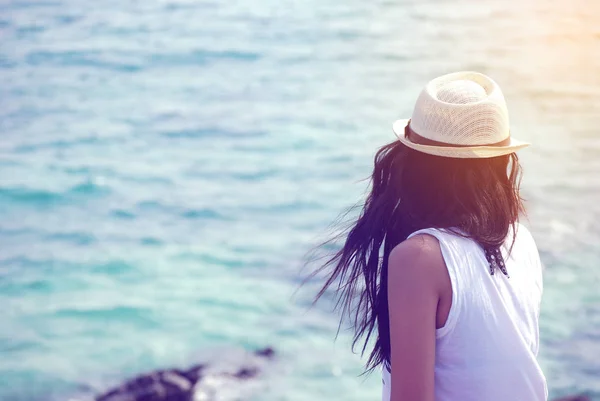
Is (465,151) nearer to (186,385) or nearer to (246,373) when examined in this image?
(186,385)

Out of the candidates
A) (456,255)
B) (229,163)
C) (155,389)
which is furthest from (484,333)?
(229,163)

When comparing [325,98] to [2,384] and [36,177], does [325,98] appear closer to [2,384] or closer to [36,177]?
[36,177]

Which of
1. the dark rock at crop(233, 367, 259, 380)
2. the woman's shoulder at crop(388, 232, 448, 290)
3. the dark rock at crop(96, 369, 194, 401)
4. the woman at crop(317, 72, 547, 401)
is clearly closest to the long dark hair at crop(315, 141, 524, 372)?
the woman at crop(317, 72, 547, 401)

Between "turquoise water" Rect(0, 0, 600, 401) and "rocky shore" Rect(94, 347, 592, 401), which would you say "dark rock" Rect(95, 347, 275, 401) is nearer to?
"rocky shore" Rect(94, 347, 592, 401)

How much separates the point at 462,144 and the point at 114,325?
4681mm

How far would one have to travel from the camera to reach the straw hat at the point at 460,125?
1943 millimetres

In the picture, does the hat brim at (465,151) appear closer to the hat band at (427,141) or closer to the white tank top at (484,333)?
the hat band at (427,141)

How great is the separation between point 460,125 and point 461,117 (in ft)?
0.06

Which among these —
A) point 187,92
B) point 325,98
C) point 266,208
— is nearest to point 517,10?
point 325,98

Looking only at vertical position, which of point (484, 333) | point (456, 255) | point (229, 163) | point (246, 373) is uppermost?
point (456, 255)

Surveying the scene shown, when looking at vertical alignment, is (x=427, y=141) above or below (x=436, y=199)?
above

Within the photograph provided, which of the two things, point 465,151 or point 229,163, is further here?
point 229,163

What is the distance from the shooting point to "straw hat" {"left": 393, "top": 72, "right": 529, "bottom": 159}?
76.5 inches

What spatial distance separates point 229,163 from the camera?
28.6 ft
